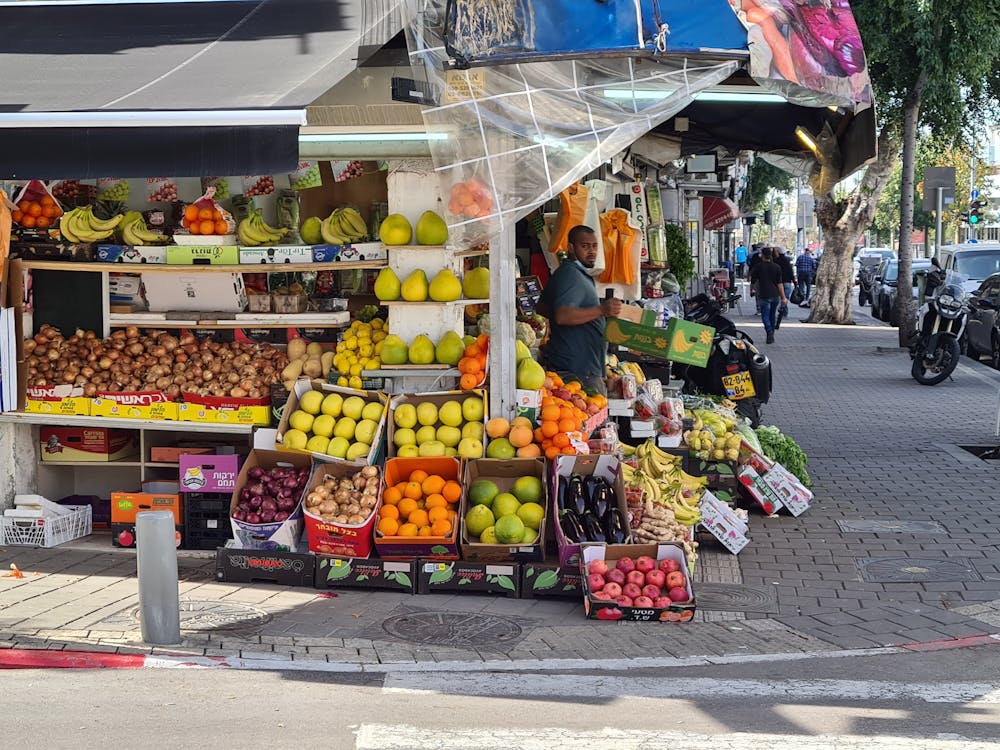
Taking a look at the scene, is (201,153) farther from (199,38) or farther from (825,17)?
(825,17)

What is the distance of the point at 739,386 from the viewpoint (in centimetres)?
1284

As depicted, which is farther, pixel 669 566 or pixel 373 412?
pixel 373 412

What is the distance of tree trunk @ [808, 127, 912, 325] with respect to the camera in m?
26.5

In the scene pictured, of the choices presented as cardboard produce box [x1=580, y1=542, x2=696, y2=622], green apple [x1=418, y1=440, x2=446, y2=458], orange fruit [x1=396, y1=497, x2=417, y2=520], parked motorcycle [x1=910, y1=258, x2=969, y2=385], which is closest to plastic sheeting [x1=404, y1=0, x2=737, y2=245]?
green apple [x1=418, y1=440, x2=446, y2=458]

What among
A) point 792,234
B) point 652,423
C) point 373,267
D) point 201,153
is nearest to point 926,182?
point 652,423

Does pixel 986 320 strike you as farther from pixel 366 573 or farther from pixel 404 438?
pixel 366 573

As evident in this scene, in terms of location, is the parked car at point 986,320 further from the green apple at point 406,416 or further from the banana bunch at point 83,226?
the banana bunch at point 83,226

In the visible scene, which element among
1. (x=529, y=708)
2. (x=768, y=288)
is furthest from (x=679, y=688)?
(x=768, y=288)

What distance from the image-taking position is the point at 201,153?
7039 millimetres

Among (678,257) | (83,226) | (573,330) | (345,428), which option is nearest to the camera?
(345,428)

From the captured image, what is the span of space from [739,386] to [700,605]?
5366 mm

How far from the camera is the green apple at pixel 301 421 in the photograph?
→ 848 cm

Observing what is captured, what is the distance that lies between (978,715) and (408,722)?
2648 millimetres

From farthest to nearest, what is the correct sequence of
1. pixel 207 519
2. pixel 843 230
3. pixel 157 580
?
pixel 843 230 < pixel 207 519 < pixel 157 580
